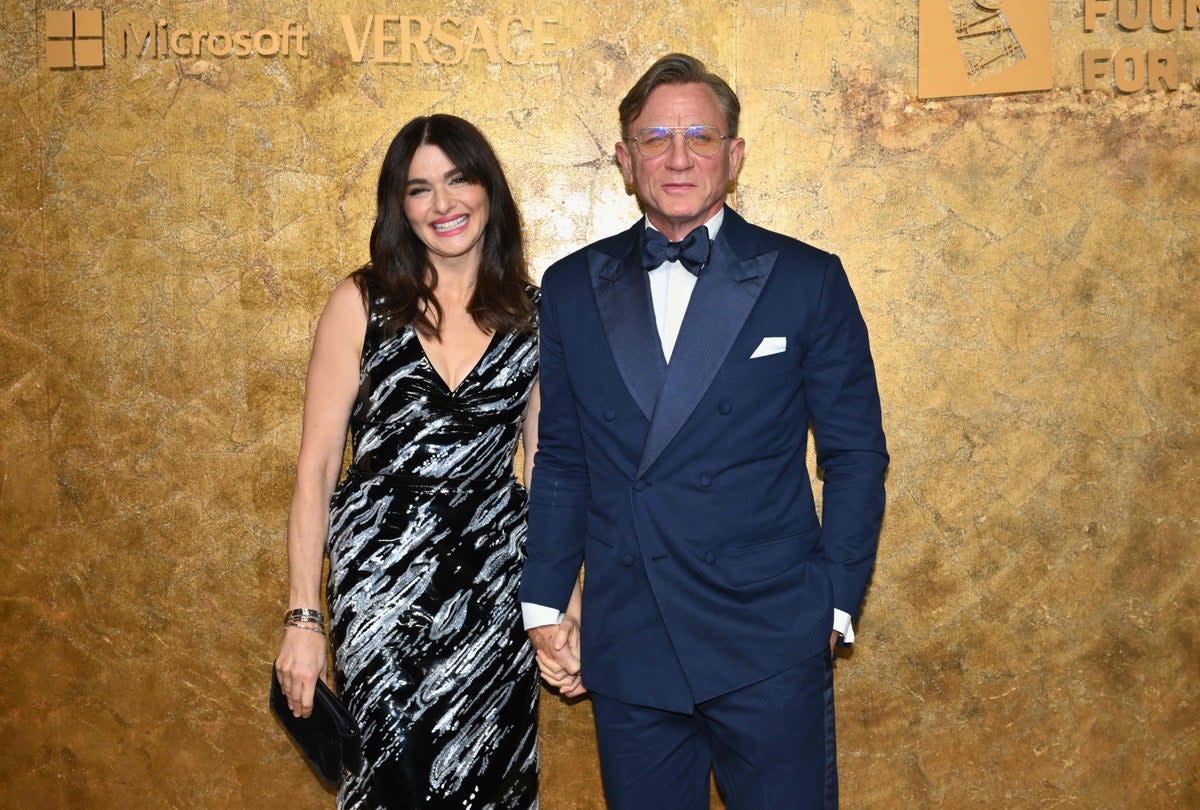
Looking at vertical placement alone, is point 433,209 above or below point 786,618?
above

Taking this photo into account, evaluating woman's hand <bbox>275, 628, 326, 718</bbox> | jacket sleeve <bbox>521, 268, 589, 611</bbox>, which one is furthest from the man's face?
woman's hand <bbox>275, 628, 326, 718</bbox>

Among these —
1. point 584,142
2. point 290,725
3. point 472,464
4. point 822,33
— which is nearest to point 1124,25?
point 822,33

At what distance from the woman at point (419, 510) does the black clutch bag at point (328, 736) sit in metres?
0.03

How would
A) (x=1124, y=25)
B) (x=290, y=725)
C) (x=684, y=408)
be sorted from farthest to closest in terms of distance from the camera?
1. (x=1124, y=25)
2. (x=290, y=725)
3. (x=684, y=408)

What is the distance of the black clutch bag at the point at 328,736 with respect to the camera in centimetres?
253

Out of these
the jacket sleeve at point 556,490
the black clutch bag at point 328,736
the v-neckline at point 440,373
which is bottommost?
A: the black clutch bag at point 328,736

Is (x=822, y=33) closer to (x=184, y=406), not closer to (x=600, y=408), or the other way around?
(x=600, y=408)

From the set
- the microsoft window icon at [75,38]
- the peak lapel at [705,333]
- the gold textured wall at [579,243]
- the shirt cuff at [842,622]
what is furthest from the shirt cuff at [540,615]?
the microsoft window icon at [75,38]

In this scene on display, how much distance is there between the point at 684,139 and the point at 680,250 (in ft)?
0.72

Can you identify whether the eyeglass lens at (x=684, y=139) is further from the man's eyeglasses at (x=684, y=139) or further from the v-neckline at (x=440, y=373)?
the v-neckline at (x=440, y=373)

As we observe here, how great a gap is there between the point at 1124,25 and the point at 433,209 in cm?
173

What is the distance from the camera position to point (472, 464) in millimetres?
2617

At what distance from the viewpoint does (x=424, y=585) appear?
259cm

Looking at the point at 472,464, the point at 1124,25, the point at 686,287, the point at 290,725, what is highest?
the point at 1124,25
